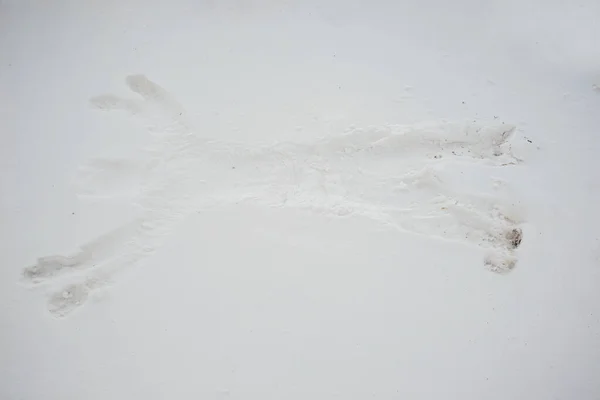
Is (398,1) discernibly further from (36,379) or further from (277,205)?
(36,379)

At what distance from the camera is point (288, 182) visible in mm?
1938

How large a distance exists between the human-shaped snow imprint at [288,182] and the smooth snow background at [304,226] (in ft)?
0.17

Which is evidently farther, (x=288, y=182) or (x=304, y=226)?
(x=288, y=182)

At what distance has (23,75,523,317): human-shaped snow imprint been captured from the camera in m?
1.74

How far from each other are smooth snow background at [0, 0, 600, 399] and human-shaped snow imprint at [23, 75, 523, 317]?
0.17 feet

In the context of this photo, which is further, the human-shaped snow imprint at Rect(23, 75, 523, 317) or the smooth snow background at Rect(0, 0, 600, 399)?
the human-shaped snow imprint at Rect(23, 75, 523, 317)

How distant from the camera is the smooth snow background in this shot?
1530 mm

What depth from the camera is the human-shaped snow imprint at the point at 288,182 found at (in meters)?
1.74

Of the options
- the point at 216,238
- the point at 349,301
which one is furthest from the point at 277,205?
the point at 349,301

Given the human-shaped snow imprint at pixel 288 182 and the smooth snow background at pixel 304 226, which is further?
the human-shaped snow imprint at pixel 288 182

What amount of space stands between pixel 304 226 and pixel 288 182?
0.71 ft

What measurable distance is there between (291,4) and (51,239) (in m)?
1.47

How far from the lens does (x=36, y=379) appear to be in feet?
4.97

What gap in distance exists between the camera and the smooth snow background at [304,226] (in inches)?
60.2
